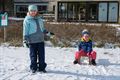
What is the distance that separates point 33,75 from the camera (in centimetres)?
853

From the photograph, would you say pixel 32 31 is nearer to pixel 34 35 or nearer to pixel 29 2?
pixel 34 35

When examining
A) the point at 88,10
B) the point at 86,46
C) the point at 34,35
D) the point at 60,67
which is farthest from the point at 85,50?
the point at 88,10

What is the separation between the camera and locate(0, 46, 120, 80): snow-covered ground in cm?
842

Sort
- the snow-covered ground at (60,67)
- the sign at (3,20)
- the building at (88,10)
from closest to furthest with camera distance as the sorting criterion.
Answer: the snow-covered ground at (60,67), the sign at (3,20), the building at (88,10)

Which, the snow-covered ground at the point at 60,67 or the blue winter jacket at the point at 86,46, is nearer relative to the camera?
the snow-covered ground at the point at 60,67

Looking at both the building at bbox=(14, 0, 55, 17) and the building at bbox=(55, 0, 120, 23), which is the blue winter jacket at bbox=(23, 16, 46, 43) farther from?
the building at bbox=(14, 0, 55, 17)

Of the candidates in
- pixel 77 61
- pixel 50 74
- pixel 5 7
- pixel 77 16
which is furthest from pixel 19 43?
pixel 5 7

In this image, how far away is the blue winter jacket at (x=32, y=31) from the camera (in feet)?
29.1

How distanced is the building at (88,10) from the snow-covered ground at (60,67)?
102 ft

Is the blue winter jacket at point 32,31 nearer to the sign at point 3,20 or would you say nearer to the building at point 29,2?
the sign at point 3,20

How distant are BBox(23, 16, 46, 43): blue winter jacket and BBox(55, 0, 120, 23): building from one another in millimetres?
34700

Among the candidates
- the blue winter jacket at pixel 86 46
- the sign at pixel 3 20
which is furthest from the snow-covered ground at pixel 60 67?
the sign at pixel 3 20

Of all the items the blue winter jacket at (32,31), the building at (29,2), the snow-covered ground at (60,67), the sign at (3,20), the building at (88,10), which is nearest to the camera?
the snow-covered ground at (60,67)

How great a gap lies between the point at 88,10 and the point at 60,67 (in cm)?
3580
